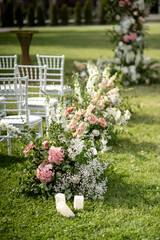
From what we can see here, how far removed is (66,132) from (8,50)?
4814 millimetres

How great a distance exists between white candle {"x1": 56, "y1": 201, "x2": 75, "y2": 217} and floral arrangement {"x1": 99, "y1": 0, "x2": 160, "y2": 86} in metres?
5.88

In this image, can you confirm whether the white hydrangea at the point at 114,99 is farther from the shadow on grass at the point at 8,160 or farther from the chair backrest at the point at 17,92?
the shadow on grass at the point at 8,160

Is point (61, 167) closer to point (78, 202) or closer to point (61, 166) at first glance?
point (61, 166)

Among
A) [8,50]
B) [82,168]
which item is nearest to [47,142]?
[82,168]

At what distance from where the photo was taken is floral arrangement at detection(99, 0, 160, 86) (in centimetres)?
838

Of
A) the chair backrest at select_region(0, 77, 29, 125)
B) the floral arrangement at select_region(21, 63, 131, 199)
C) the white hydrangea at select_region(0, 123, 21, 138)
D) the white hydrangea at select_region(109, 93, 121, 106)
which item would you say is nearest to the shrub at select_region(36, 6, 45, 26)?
the white hydrangea at select_region(109, 93, 121, 106)

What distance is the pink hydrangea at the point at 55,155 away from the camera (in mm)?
3305

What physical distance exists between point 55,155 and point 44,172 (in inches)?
7.8

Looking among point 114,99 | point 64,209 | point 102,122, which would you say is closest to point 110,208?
point 64,209

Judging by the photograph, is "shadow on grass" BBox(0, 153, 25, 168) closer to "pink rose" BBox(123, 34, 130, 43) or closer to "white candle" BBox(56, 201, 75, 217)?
"white candle" BBox(56, 201, 75, 217)

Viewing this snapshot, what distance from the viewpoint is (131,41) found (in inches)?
339

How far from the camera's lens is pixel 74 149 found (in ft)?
11.0

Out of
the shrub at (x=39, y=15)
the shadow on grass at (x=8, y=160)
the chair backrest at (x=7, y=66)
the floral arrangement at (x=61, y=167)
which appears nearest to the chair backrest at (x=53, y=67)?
the chair backrest at (x=7, y=66)

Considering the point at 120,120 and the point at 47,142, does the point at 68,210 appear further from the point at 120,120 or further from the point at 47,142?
the point at 120,120
